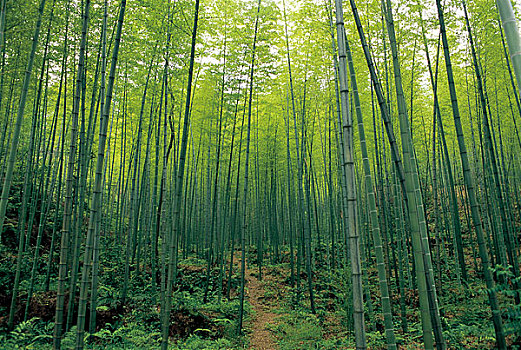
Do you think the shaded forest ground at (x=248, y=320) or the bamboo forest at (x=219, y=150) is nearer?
the bamboo forest at (x=219, y=150)

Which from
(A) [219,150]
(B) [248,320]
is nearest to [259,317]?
(B) [248,320]

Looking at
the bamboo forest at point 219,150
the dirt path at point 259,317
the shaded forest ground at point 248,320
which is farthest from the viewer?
the dirt path at point 259,317

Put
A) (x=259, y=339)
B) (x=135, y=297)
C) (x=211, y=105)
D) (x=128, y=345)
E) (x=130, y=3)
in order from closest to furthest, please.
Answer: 1. (x=128, y=345)
2. (x=130, y=3)
3. (x=259, y=339)
4. (x=135, y=297)
5. (x=211, y=105)

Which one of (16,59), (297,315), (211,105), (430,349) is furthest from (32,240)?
(430,349)

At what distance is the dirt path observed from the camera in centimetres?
537

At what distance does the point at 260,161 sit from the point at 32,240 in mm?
7016

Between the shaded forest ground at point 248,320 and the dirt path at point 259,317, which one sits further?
the dirt path at point 259,317

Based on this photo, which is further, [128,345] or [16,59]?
[16,59]

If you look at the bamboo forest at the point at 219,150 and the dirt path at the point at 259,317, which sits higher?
the bamboo forest at the point at 219,150

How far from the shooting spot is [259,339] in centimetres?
556

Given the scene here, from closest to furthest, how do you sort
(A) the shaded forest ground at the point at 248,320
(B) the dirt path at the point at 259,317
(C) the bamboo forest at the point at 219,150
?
(C) the bamboo forest at the point at 219,150 < (A) the shaded forest ground at the point at 248,320 < (B) the dirt path at the point at 259,317

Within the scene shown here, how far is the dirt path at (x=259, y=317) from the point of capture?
5.37 m

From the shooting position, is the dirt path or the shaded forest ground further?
the dirt path

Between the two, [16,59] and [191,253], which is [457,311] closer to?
[191,253]
